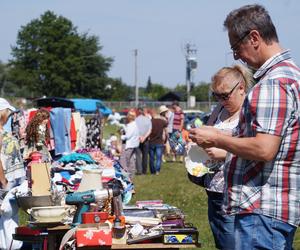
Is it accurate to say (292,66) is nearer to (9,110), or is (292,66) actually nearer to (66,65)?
(9,110)

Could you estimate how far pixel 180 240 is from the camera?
4762 millimetres

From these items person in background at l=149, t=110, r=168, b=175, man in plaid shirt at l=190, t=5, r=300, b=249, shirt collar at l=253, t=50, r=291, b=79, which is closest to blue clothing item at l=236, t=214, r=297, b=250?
man in plaid shirt at l=190, t=5, r=300, b=249

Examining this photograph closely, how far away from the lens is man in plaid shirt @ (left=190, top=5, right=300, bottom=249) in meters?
3.10

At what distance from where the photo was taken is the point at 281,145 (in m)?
3.14

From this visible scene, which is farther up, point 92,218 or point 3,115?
point 3,115

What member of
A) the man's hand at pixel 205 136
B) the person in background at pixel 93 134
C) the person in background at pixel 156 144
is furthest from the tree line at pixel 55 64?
the man's hand at pixel 205 136

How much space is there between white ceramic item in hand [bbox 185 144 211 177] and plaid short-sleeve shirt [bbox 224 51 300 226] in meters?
1.28

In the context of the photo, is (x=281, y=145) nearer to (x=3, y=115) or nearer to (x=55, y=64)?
(x=3, y=115)

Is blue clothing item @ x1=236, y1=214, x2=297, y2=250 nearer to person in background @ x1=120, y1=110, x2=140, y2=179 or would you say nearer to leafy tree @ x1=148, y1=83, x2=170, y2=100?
person in background @ x1=120, y1=110, x2=140, y2=179

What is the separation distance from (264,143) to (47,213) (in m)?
2.49

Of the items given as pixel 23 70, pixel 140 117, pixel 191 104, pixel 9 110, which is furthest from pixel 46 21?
pixel 9 110

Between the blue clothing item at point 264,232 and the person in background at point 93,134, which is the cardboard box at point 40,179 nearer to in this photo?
the blue clothing item at point 264,232

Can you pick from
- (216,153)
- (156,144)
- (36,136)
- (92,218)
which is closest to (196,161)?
(216,153)

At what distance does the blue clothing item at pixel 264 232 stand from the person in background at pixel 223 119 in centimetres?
111
